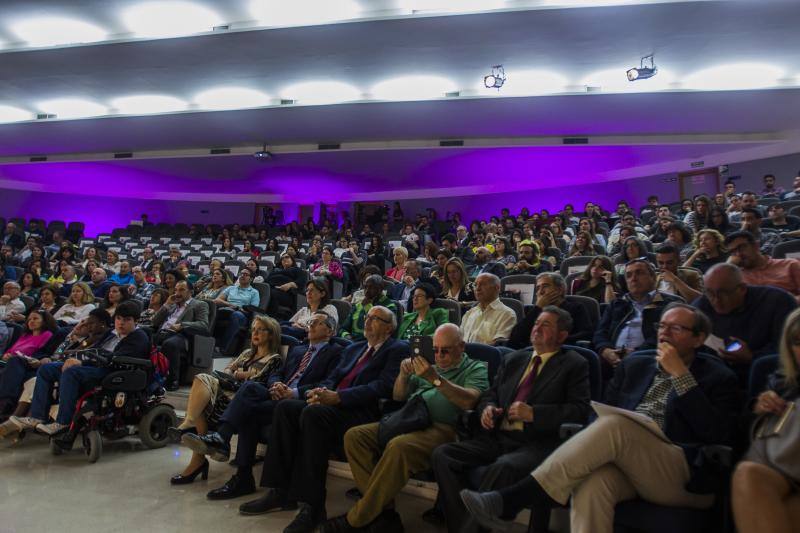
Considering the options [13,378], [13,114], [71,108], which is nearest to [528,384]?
[13,378]

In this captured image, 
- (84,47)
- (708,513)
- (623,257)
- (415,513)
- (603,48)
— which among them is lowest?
(415,513)

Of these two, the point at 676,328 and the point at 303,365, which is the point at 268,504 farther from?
the point at 676,328

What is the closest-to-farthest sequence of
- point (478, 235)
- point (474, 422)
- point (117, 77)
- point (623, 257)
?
1. point (474, 422)
2. point (623, 257)
3. point (117, 77)
4. point (478, 235)

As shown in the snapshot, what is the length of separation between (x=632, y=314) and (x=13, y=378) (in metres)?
3.96

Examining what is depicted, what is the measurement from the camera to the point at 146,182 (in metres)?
12.6

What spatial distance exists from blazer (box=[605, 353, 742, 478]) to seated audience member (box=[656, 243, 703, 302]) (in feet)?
3.49

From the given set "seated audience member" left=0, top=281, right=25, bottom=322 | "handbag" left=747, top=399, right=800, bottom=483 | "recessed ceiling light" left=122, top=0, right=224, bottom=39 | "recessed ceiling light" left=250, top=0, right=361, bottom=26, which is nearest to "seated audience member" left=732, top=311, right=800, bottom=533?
"handbag" left=747, top=399, right=800, bottom=483

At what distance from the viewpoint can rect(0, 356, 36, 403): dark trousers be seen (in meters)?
3.69

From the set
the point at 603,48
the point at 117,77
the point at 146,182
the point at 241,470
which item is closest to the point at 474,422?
the point at 241,470

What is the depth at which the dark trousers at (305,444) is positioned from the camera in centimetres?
229

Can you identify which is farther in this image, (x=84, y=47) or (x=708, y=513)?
(x=84, y=47)

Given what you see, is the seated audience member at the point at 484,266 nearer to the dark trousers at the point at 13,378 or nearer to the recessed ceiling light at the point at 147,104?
the dark trousers at the point at 13,378

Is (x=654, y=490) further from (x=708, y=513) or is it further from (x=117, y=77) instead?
(x=117, y=77)

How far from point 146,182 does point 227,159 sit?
3.27 metres
